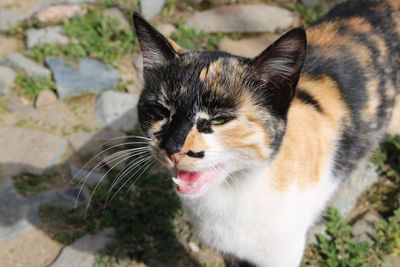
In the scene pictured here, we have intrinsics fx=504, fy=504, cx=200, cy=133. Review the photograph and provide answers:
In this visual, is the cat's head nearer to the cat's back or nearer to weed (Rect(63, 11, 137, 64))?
the cat's back

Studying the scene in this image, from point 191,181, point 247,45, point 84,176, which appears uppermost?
point 191,181

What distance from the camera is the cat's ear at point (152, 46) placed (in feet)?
6.55

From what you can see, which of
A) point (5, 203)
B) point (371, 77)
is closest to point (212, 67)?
point (371, 77)

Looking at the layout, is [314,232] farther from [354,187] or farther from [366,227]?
[354,187]

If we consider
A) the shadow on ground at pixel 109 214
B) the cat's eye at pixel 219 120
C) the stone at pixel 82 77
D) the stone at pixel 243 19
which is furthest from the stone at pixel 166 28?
the cat's eye at pixel 219 120

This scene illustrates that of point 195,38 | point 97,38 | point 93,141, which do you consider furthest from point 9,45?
point 195,38

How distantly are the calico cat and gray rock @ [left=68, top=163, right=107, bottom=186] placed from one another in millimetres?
1108

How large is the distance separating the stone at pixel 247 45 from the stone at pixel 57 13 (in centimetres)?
134

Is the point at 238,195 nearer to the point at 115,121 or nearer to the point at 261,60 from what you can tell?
the point at 261,60

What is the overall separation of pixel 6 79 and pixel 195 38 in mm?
1595

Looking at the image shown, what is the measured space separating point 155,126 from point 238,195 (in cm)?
46

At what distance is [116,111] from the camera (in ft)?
12.4

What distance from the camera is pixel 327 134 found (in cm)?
249

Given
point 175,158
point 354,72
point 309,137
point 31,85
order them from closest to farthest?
point 175,158 < point 309,137 < point 354,72 < point 31,85
